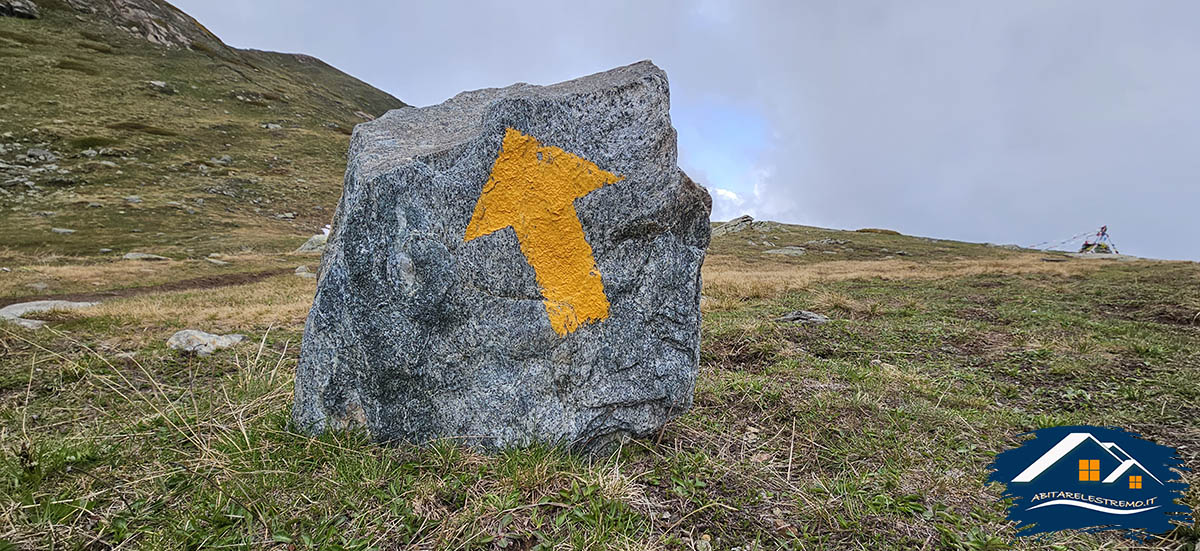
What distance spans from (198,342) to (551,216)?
5.25 meters

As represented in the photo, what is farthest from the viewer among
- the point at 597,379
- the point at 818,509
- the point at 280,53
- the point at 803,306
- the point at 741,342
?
the point at 280,53

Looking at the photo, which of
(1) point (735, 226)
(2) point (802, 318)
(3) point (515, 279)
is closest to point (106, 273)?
(3) point (515, 279)

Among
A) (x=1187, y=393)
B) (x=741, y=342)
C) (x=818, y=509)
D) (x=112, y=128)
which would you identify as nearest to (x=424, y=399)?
(x=818, y=509)

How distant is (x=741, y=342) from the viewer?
671 cm

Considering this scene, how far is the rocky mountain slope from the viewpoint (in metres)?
28.2

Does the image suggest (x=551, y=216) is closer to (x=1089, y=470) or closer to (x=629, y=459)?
(x=629, y=459)

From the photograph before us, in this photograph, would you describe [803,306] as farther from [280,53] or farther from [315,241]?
[280,53]

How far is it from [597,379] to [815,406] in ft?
6.78

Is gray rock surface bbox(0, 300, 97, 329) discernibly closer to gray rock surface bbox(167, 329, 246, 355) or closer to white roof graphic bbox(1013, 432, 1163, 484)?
gray rock surface bbox(167, 329, 246, 355)

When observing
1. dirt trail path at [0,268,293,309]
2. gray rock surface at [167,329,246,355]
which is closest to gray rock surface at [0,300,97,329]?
gray rock surface at [167,329,246,355]

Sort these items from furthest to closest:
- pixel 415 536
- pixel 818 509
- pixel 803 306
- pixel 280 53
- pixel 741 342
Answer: pixel 280 53 < pixel 803 306 < pixel 741 342 < pixel 818 509 < pixel 415 536

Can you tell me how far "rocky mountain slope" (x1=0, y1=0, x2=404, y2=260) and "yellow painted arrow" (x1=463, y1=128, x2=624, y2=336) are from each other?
2597 centimetres

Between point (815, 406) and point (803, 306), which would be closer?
point (815, 406)

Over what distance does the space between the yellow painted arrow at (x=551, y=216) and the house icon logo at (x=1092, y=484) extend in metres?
2.80
